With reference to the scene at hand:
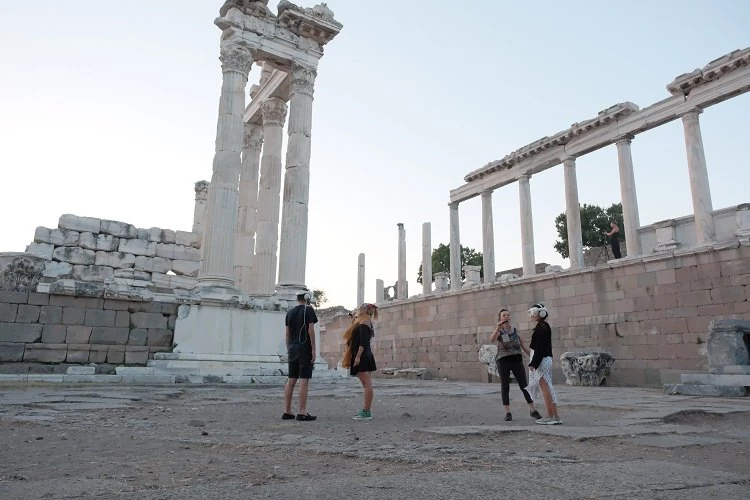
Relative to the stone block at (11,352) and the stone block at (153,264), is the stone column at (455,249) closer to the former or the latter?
the stone block at (153,264)

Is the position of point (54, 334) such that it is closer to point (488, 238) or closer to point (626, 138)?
point (488, 238)

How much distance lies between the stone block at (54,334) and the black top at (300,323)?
7060 millimetres

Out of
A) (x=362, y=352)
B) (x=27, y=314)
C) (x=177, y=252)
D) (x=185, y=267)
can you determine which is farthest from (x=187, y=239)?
(x=362, y=352)

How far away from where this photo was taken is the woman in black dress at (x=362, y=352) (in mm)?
6293

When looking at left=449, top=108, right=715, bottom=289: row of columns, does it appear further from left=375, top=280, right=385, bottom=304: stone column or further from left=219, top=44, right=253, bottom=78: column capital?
left=219, top=44, right=253, bottom=78: column capital

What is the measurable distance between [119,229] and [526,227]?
615 inches

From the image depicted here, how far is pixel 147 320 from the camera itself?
1204 cm

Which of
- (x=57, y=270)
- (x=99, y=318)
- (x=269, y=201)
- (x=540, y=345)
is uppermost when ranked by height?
(x=269, y=201)

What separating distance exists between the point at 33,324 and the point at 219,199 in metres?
4.86

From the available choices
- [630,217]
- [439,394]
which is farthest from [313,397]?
[630,217]

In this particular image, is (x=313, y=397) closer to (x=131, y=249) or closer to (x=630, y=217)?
(x=131, y=249)

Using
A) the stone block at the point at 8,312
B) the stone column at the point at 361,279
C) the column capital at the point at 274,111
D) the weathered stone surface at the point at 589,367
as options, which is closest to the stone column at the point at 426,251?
the stone column at the point at 361,279

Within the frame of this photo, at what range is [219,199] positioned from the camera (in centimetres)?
1327

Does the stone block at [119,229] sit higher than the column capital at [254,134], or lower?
lower
